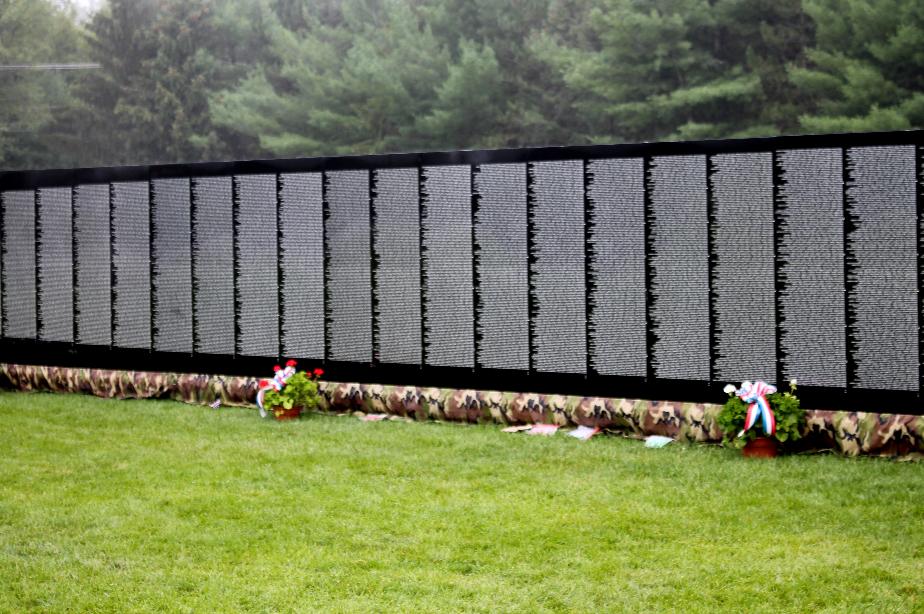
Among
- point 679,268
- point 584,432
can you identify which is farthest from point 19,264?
point 679,268

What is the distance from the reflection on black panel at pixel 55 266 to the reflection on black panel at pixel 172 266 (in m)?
1.08

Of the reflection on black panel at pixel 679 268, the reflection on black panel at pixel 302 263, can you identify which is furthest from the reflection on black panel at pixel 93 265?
the reflection on black panel at pixel 679 268

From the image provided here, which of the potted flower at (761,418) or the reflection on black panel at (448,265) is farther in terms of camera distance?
the reflection on black panel at (448,265)

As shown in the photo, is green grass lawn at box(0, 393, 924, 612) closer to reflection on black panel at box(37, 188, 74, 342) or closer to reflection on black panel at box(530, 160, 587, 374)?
reflection on black panel at box(530, 160, 587, 374)

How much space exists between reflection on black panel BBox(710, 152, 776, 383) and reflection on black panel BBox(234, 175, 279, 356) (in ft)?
13.0

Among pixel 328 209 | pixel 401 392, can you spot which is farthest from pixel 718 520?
pixel 328 209

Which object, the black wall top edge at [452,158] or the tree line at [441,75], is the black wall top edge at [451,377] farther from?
the tree line at [441,75]

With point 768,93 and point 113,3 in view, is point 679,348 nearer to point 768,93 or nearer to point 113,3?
point 768,93

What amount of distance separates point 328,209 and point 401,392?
171cm

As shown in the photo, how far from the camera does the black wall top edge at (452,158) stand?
25.0ft

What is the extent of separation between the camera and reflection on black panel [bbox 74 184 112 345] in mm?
11008

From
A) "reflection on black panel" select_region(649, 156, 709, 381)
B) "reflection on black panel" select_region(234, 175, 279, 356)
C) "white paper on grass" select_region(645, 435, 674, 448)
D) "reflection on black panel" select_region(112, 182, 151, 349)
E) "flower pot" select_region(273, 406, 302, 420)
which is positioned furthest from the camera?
"reflection on black panel" select_region(112, 182, 151, 349)

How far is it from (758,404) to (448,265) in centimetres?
281

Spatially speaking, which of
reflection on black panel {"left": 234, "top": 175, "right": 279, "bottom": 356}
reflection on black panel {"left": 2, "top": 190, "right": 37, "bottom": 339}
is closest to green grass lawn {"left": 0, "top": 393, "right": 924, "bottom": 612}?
reflection on black panel {"left": 234, "top": 175, "right": 279, "bottom": 356}
